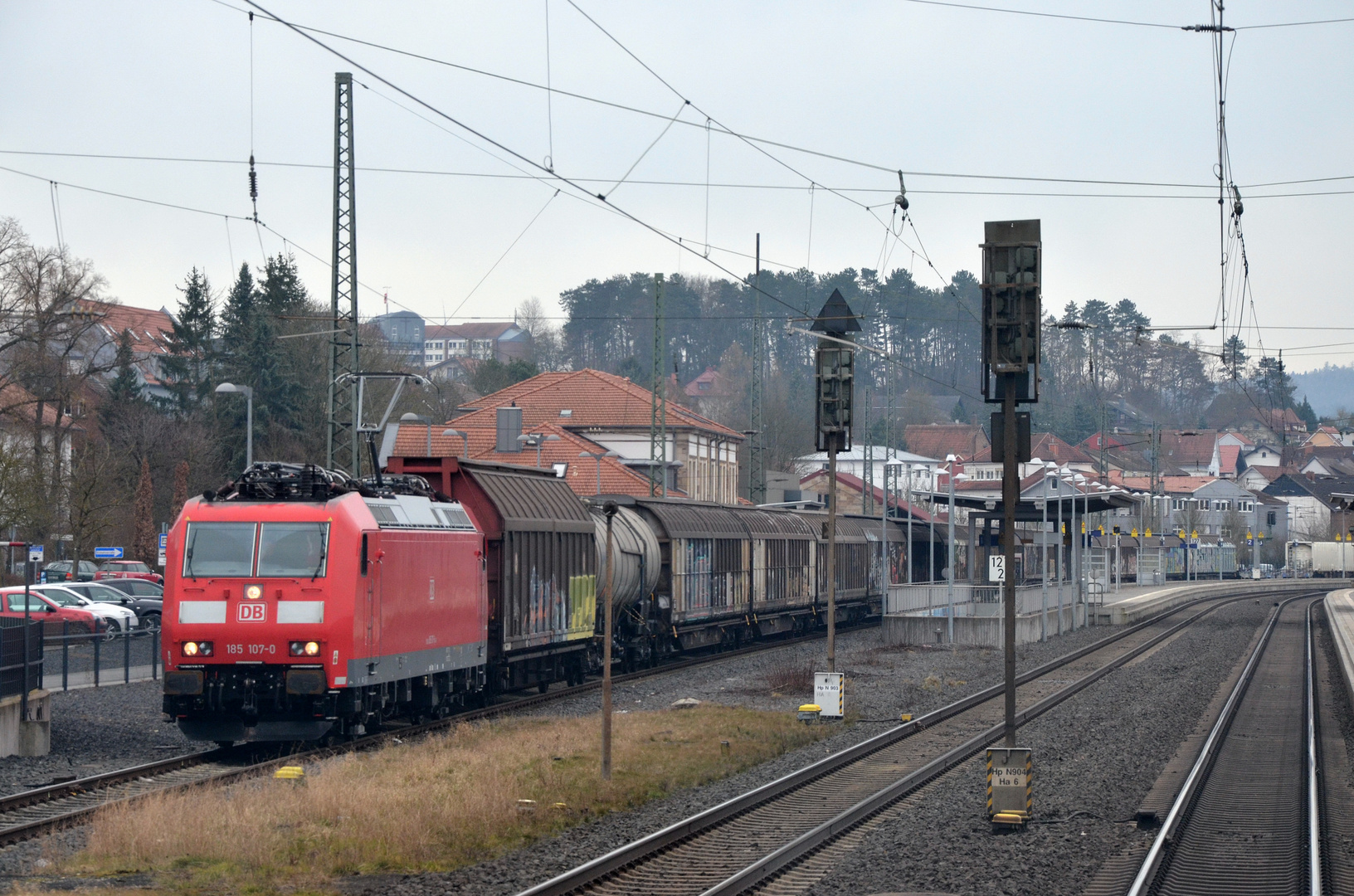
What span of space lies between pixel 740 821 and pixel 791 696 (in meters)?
12.3

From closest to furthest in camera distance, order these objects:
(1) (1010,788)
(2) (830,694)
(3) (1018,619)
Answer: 1. (1) (1010,788)
2. (2) (830,694)
3. (3) (1018,619)

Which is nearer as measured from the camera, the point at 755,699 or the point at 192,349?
the point at 755,699

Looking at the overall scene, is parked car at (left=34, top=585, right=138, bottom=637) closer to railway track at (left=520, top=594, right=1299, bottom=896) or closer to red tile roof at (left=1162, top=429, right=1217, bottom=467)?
railway track at (left=520, top=594, right=1299, bottom=896)

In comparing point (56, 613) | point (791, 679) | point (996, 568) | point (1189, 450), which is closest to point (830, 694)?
point (791, 679)

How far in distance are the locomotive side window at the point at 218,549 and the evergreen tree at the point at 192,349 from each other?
198 ft

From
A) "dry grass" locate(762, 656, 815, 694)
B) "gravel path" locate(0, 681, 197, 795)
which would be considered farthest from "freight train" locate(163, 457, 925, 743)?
"dry grass" locate(762, 656, 815, 694)

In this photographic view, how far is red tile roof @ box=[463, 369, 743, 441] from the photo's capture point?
74875 mm

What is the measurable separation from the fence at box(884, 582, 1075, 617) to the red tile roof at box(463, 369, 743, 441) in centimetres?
2988

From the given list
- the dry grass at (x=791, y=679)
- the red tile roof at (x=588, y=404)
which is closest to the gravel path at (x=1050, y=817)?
the dry grass at (x=791, y=679)

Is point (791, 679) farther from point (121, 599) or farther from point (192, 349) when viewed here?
point (192, 349)

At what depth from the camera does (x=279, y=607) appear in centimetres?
1681

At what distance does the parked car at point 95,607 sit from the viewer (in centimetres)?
3772

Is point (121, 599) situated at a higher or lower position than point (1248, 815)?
higher

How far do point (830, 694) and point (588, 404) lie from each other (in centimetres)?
5502
